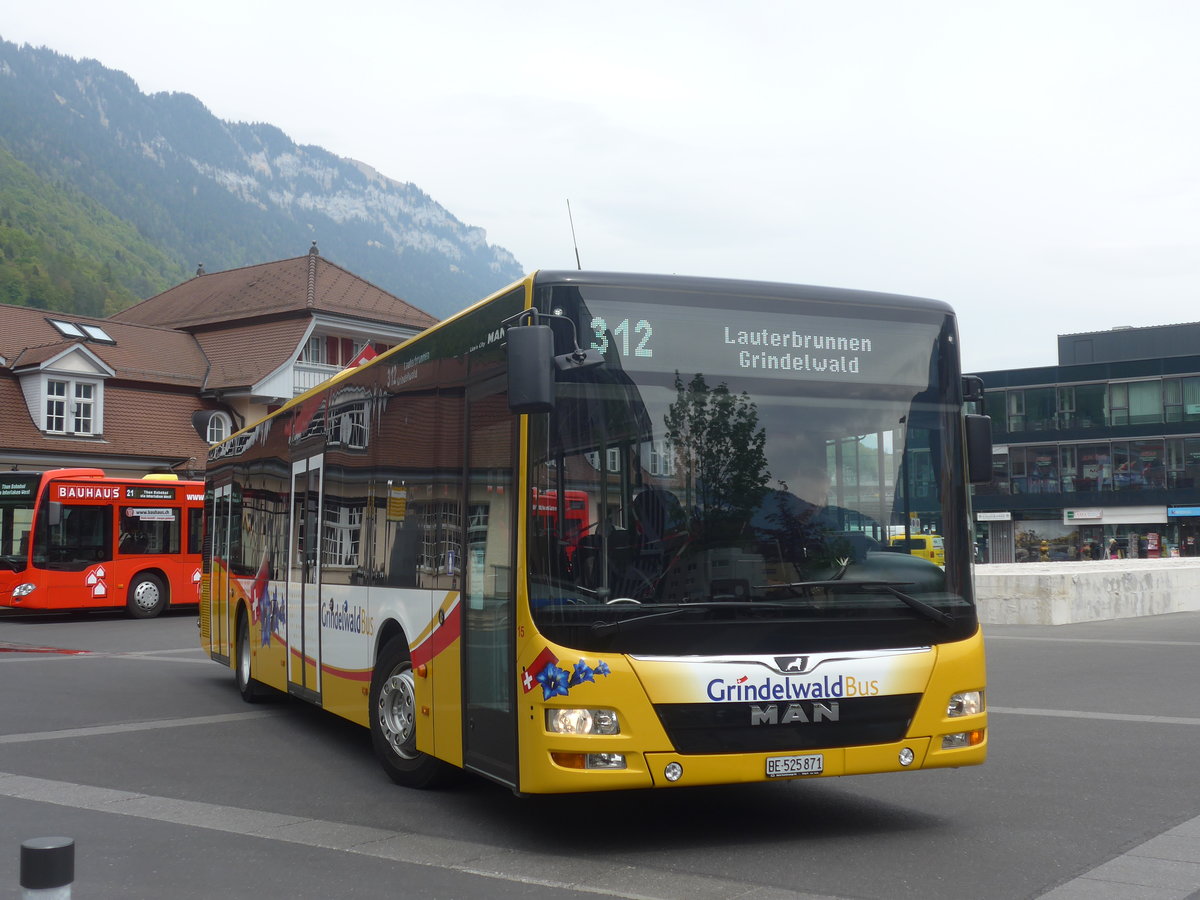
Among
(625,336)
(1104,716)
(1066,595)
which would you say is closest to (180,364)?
(1066,595)

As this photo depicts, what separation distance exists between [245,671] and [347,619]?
4482 millimetres

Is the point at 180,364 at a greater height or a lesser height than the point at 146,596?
greater

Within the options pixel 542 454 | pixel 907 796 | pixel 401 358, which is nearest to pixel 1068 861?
pixel 907 796

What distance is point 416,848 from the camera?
270 inches

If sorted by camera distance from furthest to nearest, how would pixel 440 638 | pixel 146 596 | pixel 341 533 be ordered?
pixel 146 596
pixel 341 533
pixel 440 638

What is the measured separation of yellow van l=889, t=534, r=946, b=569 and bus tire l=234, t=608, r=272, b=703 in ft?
26.8

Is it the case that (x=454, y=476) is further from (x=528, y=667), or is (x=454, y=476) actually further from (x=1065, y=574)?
(x=1065, y=574)

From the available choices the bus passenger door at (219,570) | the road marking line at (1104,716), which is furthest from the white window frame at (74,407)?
the road marking line at (1104,716)

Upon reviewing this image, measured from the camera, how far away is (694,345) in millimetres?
6984

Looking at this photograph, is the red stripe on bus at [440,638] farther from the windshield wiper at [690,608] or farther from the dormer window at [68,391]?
the dormer window at [68,391]

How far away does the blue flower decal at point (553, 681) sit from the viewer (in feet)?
21.2

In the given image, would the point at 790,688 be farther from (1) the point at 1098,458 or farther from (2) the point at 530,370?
(1) the point at 1098,458

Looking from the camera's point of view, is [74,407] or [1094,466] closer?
[74,407]

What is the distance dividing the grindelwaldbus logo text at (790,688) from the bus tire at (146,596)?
81.0ft
